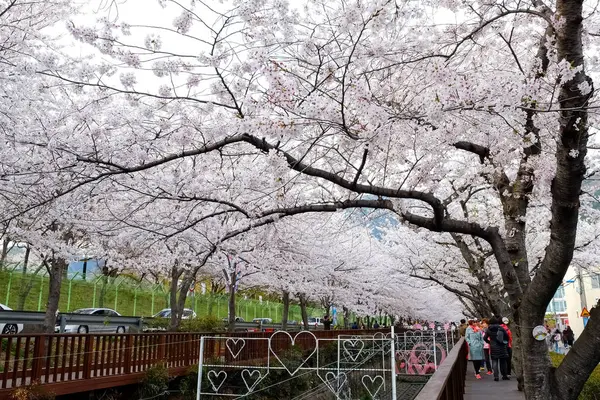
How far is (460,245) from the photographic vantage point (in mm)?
15547

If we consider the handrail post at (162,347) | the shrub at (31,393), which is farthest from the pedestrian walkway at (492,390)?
the shrub at (31,393)

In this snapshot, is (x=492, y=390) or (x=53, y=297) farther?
(x=53, y=297)

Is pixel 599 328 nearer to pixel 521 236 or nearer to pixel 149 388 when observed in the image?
pixel 521 236

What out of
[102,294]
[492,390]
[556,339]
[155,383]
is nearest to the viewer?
[155,383]

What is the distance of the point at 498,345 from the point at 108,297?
2457cm

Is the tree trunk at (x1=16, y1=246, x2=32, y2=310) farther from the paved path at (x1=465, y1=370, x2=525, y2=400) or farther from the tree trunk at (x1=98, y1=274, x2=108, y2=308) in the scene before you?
the paved path at (x1=465, y1=370, x2=525, y2=400)

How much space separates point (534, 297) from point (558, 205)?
120cm

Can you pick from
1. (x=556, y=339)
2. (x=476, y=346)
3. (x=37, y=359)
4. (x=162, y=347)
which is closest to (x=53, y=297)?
(x=162, y=347)

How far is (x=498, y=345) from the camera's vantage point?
1170cm

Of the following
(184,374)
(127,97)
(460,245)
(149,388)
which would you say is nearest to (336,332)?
(460,245)

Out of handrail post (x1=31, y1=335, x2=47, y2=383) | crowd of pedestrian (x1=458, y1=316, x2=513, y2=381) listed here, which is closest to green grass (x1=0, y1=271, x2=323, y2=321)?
handrail post (x1=31, y1=335, x2=47, y2=383)

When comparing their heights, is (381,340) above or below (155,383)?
above

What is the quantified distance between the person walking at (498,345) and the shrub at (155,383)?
25.1 ft

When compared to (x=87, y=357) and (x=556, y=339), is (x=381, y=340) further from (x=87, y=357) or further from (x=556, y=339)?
(x=556, y=339)
